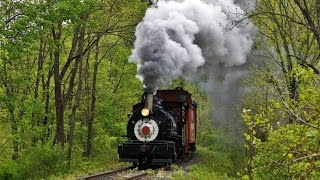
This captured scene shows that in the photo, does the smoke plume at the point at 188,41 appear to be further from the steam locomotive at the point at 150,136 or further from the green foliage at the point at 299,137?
the green foliage at the point at 299,137

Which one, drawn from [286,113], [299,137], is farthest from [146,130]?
[299,137]

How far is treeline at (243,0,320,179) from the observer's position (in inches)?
173

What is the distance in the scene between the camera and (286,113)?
5281mm

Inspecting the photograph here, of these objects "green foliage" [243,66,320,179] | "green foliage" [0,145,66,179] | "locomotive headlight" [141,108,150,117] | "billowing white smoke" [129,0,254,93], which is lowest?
"green foliage" [0,145,66,179]

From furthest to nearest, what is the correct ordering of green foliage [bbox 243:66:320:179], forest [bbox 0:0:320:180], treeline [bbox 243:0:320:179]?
forest [bbox 0:0:320:180] < treeline [bbox 243:0:320:179] < green foliage [bbox 243:66:320:179]

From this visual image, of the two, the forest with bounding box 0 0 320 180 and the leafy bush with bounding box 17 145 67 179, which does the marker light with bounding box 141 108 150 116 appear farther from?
the leafy bush with bounding box 17 145 67 179

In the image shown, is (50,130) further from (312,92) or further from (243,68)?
(312,92)

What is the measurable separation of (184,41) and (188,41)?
17cm

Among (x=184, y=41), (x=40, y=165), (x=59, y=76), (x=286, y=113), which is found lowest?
(x=40, y=165)

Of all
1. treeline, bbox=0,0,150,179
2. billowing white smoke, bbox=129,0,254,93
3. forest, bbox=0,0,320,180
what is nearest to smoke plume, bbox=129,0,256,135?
Answer: billowing white smoke, bbox=129,0,254,93

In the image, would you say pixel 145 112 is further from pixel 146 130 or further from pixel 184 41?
pixel 184 41

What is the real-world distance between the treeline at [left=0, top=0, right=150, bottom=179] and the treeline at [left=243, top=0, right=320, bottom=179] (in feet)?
19.7

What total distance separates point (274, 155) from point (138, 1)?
13.7 m

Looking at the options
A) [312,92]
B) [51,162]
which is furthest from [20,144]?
[312,92]
